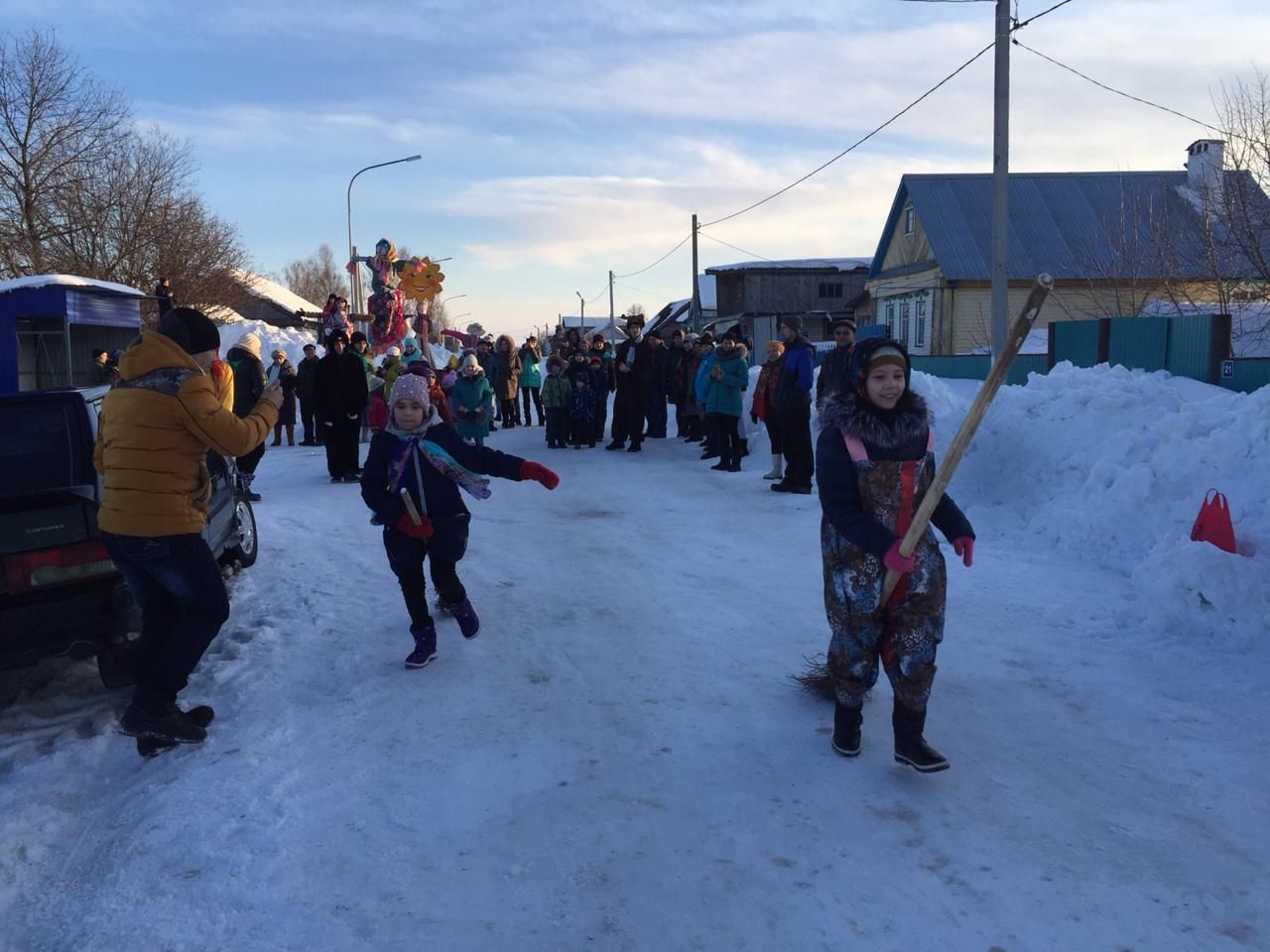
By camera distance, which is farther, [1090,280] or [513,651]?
[1090,280]

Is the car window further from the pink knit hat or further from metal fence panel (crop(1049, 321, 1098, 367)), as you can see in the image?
metal fence panel (crop(1049, 321, 1098, 367))

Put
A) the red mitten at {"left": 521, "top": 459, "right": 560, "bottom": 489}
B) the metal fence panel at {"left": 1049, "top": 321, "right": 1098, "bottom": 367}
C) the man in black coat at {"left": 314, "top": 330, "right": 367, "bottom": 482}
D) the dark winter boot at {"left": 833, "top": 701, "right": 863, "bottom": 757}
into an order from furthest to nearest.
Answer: the metal fence panel at {"left": 1049, "top": 321, "right": 1098, "bottom": 367} → the man in black coat at {"left": 314, "top": 330, "right": 367, "bottom": 482} → the red mitten at {"left": 521, "top": 459, "right": 560, "bottom": 489} → the dark winter boot at {"left": 833, "top": 701, "right": 863, "bottom": 757}

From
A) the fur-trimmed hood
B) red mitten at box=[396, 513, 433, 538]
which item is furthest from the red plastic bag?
red mitten at box=[396, 513, 433, 538]

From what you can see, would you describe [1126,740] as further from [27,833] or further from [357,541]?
[357,541]

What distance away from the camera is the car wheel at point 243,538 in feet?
22.5

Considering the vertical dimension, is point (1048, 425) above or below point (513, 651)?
above

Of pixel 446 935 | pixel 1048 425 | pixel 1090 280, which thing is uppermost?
pixel 1090 280

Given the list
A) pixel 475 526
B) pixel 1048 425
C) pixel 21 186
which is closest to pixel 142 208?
pixel 21 186

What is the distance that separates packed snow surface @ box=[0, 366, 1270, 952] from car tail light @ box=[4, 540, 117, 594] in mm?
697

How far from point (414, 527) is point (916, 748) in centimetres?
274

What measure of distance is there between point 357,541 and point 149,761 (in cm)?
426

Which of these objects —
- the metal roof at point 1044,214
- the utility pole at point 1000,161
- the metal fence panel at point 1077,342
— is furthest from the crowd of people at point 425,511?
the metal roof at point 1044,214

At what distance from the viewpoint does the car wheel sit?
6857 millimetres

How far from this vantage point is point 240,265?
113 feet
